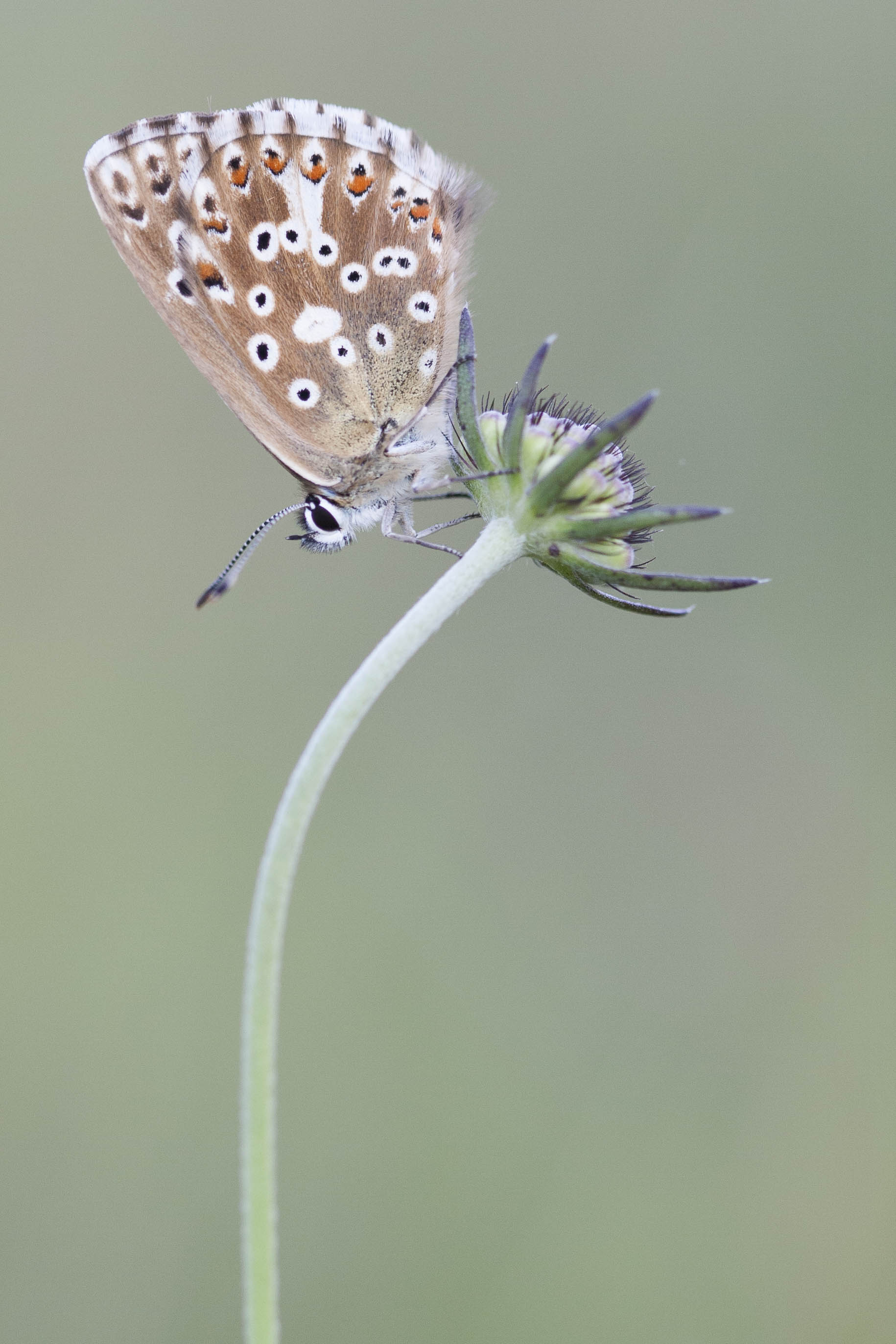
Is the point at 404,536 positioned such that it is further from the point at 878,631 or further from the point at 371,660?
the point at 878,631

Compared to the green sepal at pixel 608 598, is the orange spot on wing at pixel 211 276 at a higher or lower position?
higher

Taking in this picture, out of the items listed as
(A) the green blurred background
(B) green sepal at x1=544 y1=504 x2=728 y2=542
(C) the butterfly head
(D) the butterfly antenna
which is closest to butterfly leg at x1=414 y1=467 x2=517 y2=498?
(B) green sepal at x1=544 y1=504 x2=728 y2=542

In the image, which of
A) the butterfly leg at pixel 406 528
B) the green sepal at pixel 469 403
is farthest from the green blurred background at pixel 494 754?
the green sepal at pixel 469 403

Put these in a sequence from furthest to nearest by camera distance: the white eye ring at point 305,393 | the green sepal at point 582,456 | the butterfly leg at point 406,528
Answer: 1. the butterfly leg at point 406,528
2. the white eye ring at point 305,393
3. the green sepal at point 582,456

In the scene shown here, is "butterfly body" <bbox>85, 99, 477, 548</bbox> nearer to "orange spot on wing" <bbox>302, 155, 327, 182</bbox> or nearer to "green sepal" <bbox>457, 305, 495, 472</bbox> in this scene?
"orange spot on wing" <bbox>302, 155, 327, 182</bbox>

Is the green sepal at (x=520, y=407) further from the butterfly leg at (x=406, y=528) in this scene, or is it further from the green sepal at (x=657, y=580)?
the butterfly leg at (x=406, y=528)

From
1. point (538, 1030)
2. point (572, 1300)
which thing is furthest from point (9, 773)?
point (572, 1300)
